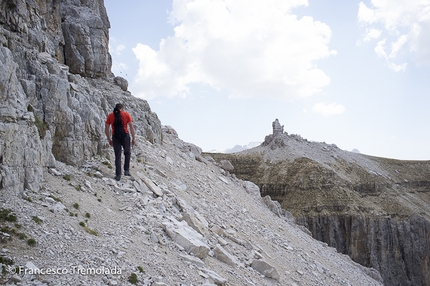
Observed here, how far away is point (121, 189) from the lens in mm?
12641

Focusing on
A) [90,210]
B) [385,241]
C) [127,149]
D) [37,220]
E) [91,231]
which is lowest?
[385,241]

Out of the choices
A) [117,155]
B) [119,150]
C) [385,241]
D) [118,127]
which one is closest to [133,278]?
[117,155]

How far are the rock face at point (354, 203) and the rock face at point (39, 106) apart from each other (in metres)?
54.5

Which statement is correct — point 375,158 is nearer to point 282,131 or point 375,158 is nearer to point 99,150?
point 282,131

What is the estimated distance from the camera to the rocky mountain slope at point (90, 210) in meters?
7.78

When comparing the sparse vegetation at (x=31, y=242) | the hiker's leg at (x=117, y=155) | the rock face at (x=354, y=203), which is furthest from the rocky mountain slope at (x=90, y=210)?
the rock face at (x=354, y=203)

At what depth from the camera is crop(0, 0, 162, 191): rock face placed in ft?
31.7

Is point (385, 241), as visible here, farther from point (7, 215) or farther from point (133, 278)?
point (7, 215)

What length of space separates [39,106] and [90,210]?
16.5ft

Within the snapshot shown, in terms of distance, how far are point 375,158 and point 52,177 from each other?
3866 inches

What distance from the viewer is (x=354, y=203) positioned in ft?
231

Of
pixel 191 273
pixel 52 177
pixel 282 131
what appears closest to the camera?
pixel 191 273

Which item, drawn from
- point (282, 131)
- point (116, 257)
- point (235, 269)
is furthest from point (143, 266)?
point (282, 131)

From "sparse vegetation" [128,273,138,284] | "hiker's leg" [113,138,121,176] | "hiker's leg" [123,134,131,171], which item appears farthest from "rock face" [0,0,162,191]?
"sparse vegetation" [128,273,138,284]
